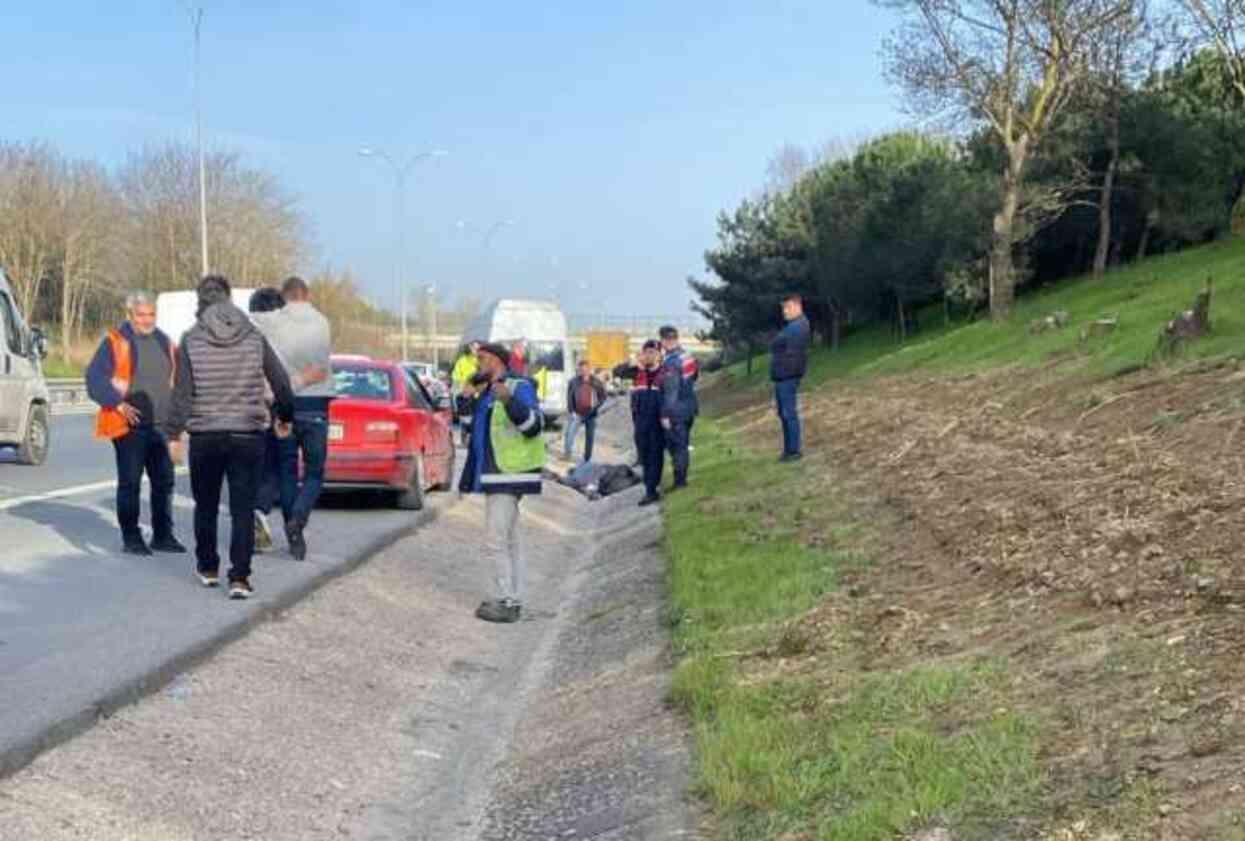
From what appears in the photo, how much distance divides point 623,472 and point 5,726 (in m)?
11.3

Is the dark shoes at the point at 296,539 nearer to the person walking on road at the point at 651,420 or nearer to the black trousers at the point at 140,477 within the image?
the black trousers at the point at 140,477

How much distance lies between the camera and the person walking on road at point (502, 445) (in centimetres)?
909

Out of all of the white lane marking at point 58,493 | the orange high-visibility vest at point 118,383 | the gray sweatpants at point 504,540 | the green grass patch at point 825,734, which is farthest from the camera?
the white lane marking at point 58,493

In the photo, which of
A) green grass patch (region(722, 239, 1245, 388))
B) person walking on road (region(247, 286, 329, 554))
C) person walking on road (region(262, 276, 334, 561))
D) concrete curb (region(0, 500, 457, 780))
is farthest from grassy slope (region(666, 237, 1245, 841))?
person walking on road (region(247, 286, 329, 554))

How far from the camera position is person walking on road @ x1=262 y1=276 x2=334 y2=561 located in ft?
32.8

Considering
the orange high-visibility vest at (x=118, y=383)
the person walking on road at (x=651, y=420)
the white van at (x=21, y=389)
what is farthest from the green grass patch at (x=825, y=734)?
the white van at (x=21, y=389)

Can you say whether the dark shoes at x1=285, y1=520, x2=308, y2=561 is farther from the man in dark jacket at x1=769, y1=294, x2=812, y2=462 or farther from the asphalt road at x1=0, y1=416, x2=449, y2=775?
the man in dark jacket at x1=769, y1=294, x2=812, y2=462

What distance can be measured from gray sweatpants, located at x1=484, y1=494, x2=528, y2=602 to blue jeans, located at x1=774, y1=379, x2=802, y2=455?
21.3 ft

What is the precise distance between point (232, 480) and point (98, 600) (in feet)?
3.53

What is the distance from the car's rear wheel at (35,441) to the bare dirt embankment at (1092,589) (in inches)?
380

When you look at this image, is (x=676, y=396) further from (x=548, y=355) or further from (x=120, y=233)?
(x=120, y=233)

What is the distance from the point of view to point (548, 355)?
117ft

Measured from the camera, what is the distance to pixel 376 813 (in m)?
5.72

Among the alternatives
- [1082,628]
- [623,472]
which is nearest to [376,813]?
[1082,628]
